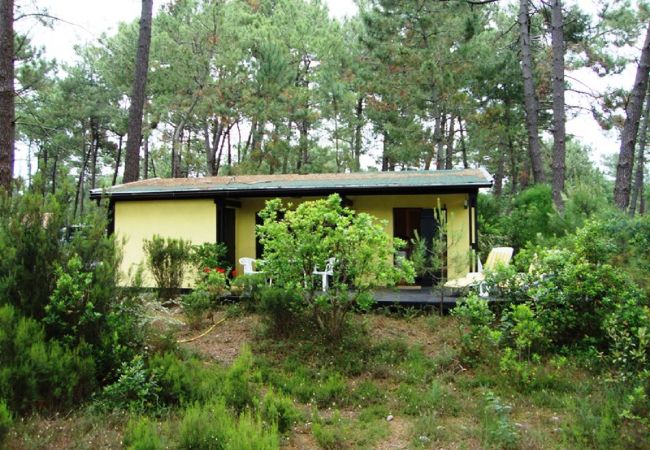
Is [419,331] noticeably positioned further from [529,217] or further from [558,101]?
[558,101]

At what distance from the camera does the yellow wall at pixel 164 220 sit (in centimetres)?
1005

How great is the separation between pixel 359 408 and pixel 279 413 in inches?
35.8

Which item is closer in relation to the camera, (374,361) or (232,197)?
(374,361)

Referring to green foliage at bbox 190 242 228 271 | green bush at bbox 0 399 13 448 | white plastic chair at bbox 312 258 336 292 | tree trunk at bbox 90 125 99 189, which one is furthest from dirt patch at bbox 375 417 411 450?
tree trunk at bbox 90 125 99 189

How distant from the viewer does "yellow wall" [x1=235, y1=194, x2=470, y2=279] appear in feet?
31.5

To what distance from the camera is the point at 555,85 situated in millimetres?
12281

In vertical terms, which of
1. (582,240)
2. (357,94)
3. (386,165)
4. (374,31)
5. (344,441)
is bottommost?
(344,441)

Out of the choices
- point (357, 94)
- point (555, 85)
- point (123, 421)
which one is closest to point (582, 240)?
point (123, 421)

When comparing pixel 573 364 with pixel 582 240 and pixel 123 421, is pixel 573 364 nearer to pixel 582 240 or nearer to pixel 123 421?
pixel 582 240

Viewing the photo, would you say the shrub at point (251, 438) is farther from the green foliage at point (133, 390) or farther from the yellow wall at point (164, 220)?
the yellow wall at point (164, 220)

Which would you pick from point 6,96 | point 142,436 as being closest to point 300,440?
point 142,436

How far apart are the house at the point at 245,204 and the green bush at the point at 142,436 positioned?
253 inches

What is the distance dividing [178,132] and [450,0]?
11.8 metres

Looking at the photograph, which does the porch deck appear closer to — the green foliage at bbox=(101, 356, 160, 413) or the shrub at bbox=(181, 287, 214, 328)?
the shrub at bbox=(181, 287, 214, 328)
